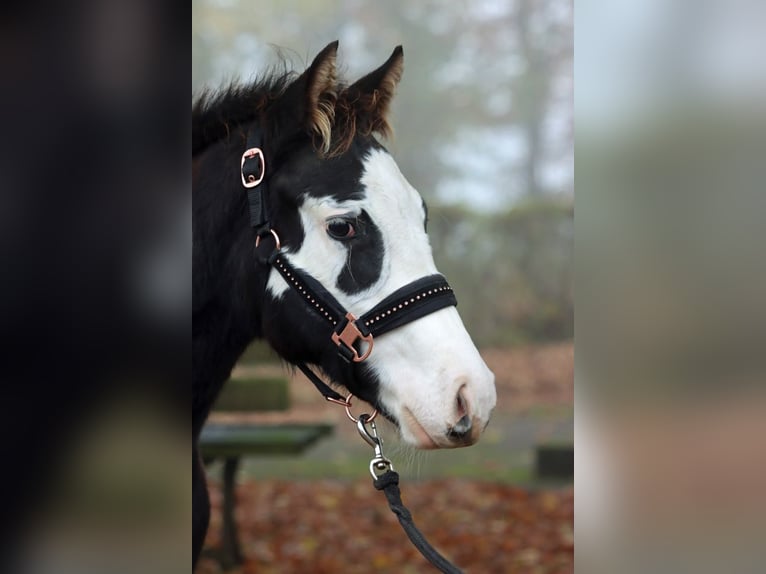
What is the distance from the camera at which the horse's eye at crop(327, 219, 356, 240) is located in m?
1.52

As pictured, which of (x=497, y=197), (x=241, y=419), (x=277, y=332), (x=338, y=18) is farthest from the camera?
(x=497, y=197)

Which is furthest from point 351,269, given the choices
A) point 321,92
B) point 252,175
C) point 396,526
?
point 396,526

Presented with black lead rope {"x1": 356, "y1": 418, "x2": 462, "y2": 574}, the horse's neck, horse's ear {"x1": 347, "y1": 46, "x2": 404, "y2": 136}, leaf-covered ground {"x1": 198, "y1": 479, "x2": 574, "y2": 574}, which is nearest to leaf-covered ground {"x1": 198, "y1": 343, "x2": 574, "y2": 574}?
leaf-covered ground {"x1": 198, "y1": 479, "x2": 574, "y2": 574}

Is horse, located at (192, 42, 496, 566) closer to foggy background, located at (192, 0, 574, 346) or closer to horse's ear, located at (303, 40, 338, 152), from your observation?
horse's ear, located at (303, 40, 338, 152)

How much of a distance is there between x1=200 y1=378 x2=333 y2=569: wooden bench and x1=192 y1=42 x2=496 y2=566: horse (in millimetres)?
1106

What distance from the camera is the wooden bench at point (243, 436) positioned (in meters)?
2.79

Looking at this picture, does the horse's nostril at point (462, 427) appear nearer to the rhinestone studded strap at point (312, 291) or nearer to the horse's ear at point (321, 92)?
the rhinestone studded strap at point (312, 291)
